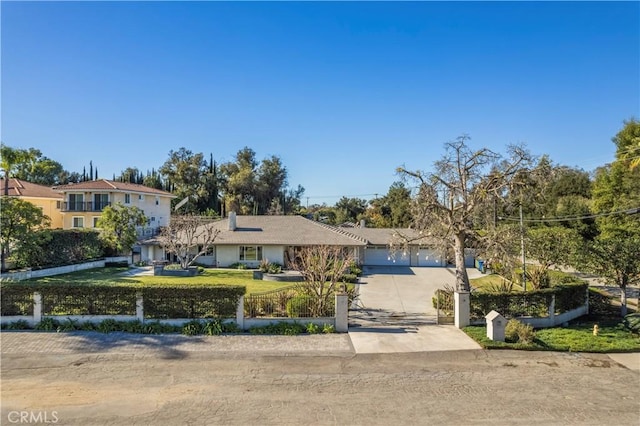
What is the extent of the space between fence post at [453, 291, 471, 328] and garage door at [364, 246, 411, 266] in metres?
19.8

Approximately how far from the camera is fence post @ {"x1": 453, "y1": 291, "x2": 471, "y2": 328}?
16.1m

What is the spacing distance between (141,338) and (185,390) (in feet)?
16.2

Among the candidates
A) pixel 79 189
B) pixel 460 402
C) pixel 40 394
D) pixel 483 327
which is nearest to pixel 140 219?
pixel 79 189

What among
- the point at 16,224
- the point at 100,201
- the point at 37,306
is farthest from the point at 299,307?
the point at 100,201

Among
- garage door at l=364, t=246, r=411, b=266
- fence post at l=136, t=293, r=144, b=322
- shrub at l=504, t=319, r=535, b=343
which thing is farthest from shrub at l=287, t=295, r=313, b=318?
garage door at l=364, t=246, r=411, b=266

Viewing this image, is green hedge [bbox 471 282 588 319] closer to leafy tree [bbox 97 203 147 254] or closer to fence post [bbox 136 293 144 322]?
fence post [bbox 136 293 144 322]

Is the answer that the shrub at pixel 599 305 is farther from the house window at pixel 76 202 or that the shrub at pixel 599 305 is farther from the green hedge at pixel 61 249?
the house window at pixel 76 202

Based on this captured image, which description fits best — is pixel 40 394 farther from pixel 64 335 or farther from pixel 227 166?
pixel 227 166

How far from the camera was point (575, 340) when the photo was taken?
14672mm

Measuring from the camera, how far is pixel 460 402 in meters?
9.77

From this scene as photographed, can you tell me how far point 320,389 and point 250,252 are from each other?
77.7 feet

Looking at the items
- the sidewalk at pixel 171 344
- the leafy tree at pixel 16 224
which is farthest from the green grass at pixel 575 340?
the leafy tree at pixel 16 224

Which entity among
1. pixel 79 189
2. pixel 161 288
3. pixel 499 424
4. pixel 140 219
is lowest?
pixel 499 424

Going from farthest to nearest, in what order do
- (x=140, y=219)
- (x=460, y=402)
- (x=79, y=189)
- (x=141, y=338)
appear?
(x=79, y=189)
(x=140, y=219)
(x=141, y=338)
(x=460, y=402)
